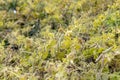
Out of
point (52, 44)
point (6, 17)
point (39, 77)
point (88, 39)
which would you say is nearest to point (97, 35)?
point (88, 39)

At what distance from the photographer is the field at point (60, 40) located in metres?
1.78

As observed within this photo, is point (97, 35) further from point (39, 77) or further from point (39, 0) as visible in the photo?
point (39, 0)

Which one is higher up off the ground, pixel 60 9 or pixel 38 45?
pixel 60 9

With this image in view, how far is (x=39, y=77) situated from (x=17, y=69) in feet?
0.50

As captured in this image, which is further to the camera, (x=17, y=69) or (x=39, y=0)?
(x=39, y=0)

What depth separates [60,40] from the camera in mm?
2023

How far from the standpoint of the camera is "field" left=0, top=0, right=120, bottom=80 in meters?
1.78

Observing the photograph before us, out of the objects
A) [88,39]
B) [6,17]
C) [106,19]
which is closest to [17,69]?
[88,39]

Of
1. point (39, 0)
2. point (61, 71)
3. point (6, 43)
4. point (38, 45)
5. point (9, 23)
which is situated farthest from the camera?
point (39, 0)

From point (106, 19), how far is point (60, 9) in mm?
589

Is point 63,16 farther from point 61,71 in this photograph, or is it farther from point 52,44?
point 61,71

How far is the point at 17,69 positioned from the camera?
6.16 ft

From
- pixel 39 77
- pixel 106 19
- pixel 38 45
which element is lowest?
pixel 39 77

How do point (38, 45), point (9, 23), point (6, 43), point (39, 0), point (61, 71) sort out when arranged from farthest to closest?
point (39, 0) < point (9, 23) < point (6, 43) < point (38, 45) < point (61, 71)
